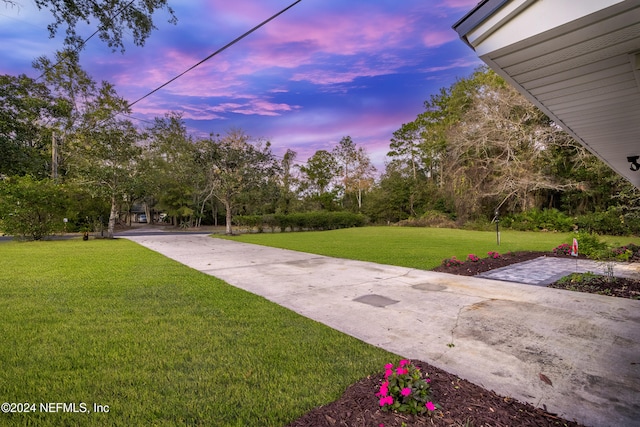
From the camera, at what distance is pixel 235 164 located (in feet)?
53.9

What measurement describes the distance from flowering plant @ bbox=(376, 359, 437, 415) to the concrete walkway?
2.02 feet

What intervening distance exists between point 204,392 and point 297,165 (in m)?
30.5

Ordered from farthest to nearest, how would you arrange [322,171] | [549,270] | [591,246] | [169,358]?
[322,171]
[591,246]
[549,270]
[169,358]

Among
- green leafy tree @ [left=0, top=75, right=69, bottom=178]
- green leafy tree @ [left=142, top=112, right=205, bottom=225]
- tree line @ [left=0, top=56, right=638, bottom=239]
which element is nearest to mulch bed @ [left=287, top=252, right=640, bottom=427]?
tree line @ [left=0, top=56, right=638, bottom=239]

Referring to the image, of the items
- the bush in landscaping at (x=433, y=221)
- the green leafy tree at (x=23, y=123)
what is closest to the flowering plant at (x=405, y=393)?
the green leafy tree at (x=23, y=123)

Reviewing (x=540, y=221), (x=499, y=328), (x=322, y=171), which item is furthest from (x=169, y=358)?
(x=322, y=171)

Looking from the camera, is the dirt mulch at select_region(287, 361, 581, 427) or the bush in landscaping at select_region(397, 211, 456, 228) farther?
the bush in landscaping at select_region(397, 211, 456, 228)

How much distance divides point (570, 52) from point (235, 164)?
52.4 ft

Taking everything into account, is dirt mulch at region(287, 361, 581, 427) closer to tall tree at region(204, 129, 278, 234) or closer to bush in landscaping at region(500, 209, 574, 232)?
tall tree at region(204, 129, 278, 234)

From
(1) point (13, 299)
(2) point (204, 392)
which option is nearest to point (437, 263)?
(2) point (204, 392)

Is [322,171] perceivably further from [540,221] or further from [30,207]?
[30,207]

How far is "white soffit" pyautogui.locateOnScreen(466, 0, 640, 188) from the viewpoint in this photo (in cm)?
147

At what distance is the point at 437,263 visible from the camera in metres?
6.95

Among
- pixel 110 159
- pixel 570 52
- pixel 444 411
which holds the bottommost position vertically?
pixel 444 411
